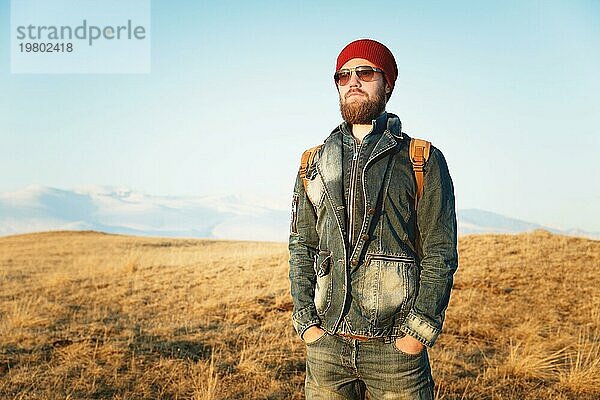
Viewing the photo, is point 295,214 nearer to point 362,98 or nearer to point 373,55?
point 362,98

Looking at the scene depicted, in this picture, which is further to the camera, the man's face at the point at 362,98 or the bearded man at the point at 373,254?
the man's face at the point at 362,98

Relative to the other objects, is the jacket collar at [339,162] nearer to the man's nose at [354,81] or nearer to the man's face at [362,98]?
the man's face at [362,98]

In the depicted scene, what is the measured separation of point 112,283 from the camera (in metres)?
12.7

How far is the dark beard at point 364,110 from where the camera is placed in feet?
9.57

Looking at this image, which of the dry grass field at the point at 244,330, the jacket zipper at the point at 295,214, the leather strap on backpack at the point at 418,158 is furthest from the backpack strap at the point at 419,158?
the dry grass field at the point at 244,330

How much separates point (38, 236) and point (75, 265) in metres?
15.9

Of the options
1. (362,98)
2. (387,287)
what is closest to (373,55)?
(362,98)

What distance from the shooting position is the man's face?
2.92 meters

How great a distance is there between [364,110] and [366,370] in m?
1.36

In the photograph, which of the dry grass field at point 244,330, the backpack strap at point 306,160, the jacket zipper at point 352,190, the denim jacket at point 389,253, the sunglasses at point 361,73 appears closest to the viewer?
the denim jacket at point 389,253

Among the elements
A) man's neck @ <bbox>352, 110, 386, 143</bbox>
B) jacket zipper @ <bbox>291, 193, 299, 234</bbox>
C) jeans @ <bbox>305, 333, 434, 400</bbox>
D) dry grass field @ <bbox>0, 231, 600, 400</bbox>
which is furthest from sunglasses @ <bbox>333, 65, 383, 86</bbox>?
dry grass field @ <bbox>0, 231, 600, 400</bbox>

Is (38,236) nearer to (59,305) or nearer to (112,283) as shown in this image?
(112,283)

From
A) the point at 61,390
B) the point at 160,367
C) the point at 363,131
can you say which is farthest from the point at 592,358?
the point at 61,390

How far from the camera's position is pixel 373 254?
109 inches
